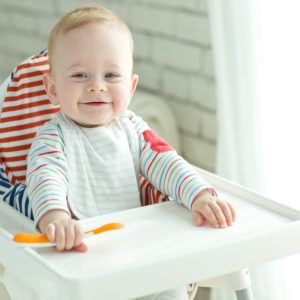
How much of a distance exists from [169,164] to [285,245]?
0.29 m

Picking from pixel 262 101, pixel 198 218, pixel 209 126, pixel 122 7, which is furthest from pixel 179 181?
pixel 122 7

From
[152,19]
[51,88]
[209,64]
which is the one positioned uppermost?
[152,19]

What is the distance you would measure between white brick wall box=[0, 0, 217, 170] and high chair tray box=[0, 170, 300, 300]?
109 cm

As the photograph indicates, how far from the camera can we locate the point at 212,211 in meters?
1.40

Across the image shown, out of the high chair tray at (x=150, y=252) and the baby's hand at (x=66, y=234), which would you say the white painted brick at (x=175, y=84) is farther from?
the baby's hand at (x=66, y=234)

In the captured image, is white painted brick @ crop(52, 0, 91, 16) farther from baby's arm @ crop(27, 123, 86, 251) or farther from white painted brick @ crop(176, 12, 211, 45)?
baby's arm @ crop(27, 123, 86, 251)

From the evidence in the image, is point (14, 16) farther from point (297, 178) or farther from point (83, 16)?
A: point (83, 16)

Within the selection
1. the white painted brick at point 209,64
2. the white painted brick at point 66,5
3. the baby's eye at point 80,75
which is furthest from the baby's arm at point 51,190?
the white painted brick at point 66,5

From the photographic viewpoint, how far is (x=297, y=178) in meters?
2.09

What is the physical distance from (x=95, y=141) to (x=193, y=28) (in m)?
1.11

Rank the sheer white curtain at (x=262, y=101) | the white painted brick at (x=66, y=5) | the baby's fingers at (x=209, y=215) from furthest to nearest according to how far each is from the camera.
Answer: the white painted brick at (x=66, y=5)
the sheer white curtain at (x=262, y=101)
the baby's fingers at (x=209, y=215)

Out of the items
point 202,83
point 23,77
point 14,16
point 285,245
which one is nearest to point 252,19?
point 202,83

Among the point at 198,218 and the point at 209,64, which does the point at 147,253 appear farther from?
the point at 209,64

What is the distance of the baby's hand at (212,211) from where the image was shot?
4.56ft
